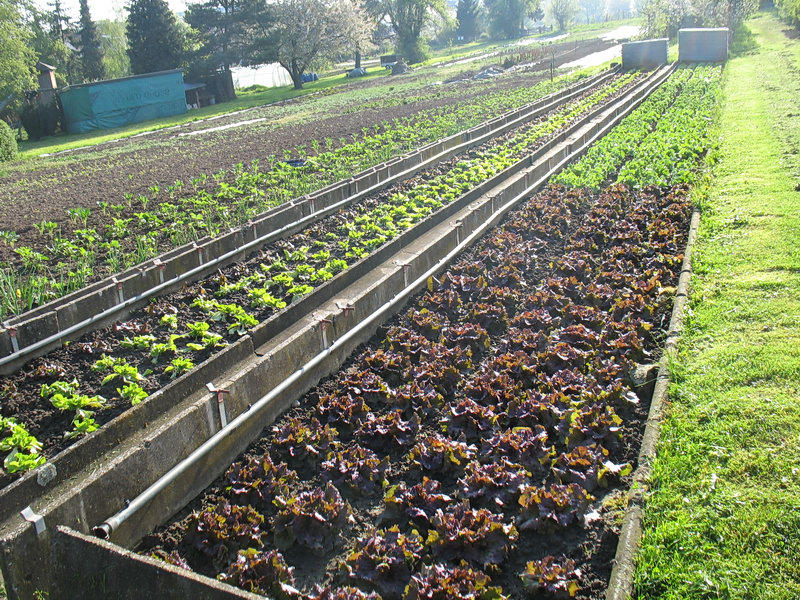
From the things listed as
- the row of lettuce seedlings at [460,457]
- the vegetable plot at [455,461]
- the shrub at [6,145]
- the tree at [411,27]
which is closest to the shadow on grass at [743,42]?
the tree at [411,27]

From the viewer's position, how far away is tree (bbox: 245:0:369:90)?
49375 mm

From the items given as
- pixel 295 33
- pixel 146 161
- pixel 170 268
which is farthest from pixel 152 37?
pixel 170 268

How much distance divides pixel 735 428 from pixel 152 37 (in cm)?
5019

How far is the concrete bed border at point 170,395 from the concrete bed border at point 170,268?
2.21 metres

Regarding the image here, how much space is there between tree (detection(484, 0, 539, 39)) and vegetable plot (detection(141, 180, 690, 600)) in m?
91.4

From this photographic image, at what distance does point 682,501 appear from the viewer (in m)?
4.55

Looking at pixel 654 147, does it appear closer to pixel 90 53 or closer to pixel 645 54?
pixel 645 54

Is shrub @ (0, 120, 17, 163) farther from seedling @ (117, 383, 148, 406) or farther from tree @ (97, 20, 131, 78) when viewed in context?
tree @ (97, 20, 131, 78)

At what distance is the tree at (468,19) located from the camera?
94000mm

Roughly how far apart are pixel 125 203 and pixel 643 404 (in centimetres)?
1214

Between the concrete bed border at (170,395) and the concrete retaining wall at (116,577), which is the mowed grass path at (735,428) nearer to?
the concrete retaining wall at (116,577)

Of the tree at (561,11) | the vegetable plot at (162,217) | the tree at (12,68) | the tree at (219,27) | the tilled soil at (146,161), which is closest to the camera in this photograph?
the vegetable plot at (162,217)

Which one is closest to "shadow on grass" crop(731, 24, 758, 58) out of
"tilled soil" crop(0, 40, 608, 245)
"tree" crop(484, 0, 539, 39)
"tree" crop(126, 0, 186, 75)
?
"tilled soil" crop(0, 40, 608, 245)

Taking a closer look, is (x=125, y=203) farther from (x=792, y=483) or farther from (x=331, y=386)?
(x=792, y=483)
